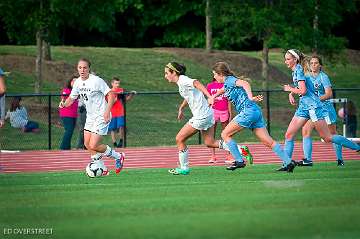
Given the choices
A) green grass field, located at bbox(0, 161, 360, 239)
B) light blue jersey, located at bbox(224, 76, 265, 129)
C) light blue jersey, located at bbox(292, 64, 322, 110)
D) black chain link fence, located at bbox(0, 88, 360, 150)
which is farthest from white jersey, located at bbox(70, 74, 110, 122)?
black chain link fence, located at bbox(0, 88, 360, 150)

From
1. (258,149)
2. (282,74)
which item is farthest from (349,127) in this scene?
(282,74)

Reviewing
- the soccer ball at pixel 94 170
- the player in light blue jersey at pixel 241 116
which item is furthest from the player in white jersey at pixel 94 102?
the player in light blue jersey at pixel 241 116

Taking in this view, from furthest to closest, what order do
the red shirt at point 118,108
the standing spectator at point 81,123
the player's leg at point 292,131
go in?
the red shirt at point 118,108 < the standing spectator at point 81,123 < the player's leg at point 292,131

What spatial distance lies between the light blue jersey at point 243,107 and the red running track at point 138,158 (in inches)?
175

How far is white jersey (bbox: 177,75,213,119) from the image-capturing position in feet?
60.4

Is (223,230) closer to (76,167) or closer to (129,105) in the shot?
(76,167)

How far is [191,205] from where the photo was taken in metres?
12.9

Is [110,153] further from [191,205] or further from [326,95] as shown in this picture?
[191,205]

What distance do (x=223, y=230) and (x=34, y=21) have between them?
80.1 ft

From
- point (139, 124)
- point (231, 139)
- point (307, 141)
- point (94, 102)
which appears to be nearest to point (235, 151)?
point (231, 139)

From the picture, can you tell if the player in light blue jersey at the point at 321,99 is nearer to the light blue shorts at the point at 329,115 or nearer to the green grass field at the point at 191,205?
the light blue shorts at the point at 329,115

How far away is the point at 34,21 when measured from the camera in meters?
34.3

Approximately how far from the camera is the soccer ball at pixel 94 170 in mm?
18016

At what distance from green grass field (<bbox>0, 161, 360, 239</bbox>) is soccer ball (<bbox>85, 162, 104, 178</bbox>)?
32cm
